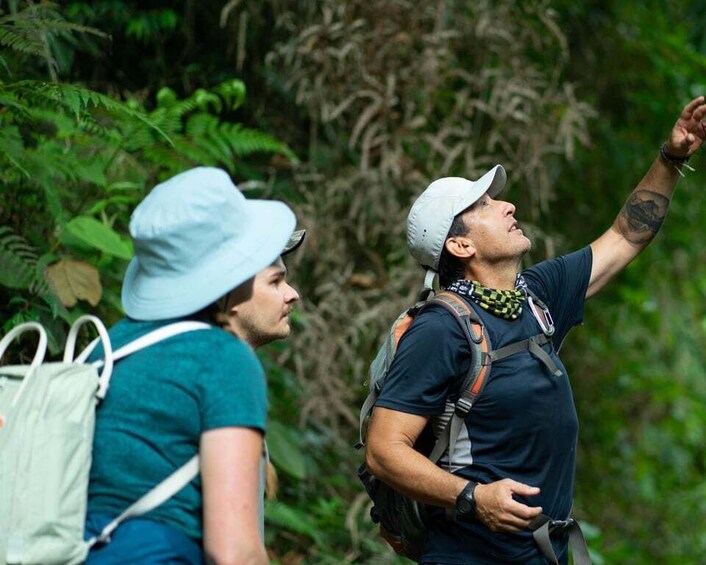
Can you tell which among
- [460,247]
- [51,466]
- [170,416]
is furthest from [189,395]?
[460,247]

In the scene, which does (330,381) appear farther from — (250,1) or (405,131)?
(250,1)

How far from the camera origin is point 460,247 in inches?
157

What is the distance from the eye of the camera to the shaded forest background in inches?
195

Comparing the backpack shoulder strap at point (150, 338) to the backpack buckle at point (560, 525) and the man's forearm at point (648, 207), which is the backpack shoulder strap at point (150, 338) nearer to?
the backpack buckle at point (560, 525)

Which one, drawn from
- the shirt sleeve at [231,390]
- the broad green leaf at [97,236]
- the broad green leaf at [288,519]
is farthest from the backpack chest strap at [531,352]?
the broad green leaf at [288,519]

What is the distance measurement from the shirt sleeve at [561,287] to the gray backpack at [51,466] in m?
1.99

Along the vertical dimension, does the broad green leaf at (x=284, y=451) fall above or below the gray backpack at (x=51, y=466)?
below

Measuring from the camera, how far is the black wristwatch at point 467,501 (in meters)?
3.49

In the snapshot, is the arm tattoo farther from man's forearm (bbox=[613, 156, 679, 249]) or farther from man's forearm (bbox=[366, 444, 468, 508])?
man's forearm (bbox=[366, 444, 468, 508])

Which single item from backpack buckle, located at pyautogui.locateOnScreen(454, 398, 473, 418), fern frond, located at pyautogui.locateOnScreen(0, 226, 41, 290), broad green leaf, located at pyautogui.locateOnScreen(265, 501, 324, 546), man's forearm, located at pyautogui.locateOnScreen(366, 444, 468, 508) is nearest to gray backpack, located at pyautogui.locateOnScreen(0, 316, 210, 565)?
man's forearm, located at pyautogui.locateOnScreen(366, 444, 468, 508)

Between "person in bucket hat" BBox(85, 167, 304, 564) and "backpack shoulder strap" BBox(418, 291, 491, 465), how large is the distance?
1138mm

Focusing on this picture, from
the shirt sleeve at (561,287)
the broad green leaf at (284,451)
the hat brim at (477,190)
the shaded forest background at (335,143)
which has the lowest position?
the broad green leaf at (284,451)

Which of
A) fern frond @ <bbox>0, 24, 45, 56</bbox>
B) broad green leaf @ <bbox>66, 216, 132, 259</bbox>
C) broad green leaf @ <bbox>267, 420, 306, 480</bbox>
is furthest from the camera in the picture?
broad green leaf @ <bbox>267, 420, 306, 480</bbox>

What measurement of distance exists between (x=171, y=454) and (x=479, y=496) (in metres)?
1.31
